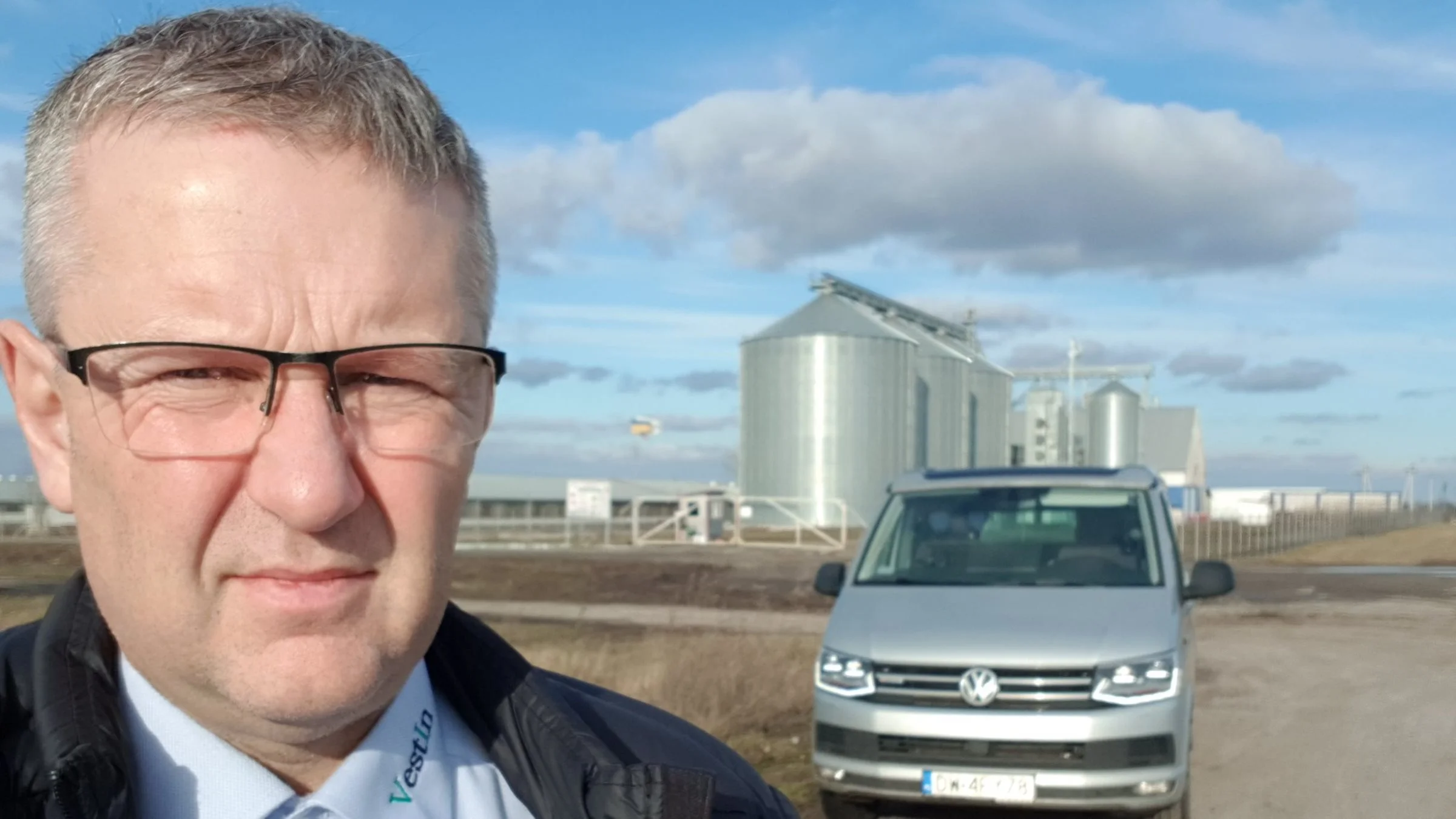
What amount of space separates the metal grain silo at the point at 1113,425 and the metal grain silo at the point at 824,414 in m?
20.0

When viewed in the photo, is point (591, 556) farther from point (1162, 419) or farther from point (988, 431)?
point (1162, 419)

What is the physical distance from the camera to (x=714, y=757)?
197 cm

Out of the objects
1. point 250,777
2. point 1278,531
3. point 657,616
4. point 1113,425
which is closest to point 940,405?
point 1278,531

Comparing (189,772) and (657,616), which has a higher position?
(189,772)

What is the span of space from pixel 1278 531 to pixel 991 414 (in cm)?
1410

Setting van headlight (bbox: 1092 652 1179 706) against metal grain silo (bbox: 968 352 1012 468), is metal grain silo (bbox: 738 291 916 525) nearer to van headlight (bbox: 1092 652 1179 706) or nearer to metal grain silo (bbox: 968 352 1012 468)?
metal grain silo (bbox: 968 352 1012 468)

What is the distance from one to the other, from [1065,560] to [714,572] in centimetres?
1609

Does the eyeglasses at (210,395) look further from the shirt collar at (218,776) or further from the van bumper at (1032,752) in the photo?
the van bumper at (1032,752)

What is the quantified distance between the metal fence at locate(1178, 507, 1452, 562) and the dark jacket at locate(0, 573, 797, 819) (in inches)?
928

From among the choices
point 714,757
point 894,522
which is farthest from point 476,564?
point 714,757

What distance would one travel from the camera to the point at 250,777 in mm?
1438

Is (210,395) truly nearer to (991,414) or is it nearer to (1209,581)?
(1209,581)

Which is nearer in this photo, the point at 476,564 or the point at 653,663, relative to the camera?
the point at 653,663

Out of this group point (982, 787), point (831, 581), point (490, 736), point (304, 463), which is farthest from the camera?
point (831, 581)
